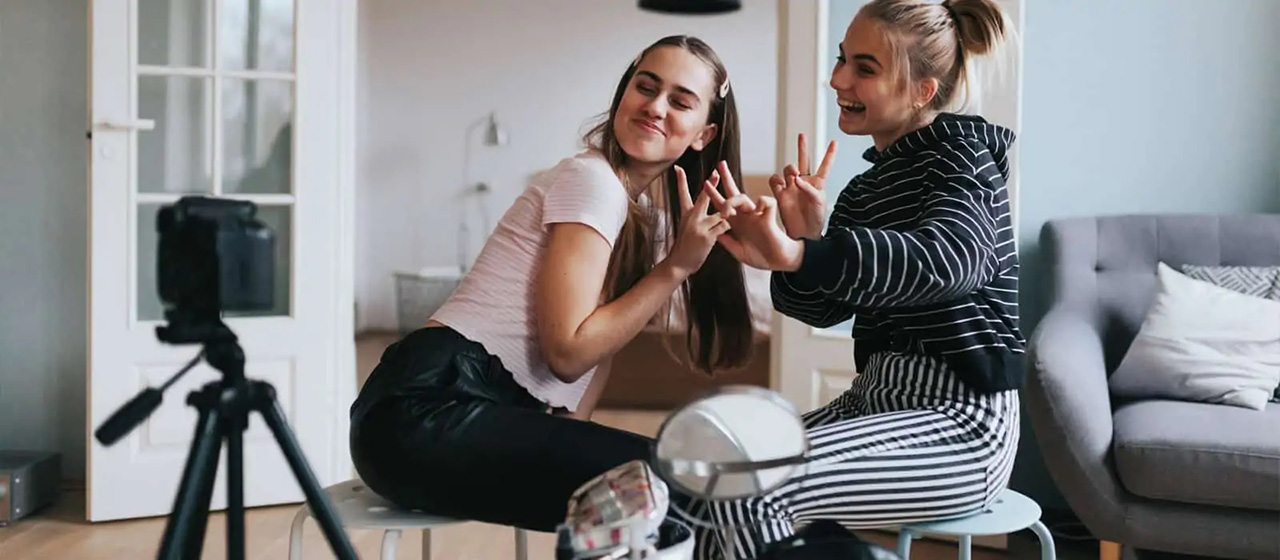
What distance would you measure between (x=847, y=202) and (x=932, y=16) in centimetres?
27

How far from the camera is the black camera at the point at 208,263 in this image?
31.3 inches

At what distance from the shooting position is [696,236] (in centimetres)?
138

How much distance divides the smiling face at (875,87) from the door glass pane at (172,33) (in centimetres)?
212

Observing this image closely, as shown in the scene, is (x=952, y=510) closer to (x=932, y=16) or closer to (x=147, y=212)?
(x=932, y=16)

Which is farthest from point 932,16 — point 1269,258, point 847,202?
point 1269,258

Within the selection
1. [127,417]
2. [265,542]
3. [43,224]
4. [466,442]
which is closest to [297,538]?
[466,442]

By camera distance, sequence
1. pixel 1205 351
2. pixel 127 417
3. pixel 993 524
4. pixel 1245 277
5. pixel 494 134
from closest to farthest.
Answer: pixel 127 417 < pixel 993 524 < pixel 1205 351 < pixel 1245 277 < pixel 494 134

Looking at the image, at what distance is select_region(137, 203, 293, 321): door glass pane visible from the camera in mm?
3041

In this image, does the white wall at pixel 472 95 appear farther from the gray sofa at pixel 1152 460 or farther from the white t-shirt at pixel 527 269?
the white t-shirt at pixel 527 269

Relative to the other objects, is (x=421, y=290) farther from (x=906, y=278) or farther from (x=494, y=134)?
(x=906, y=278)

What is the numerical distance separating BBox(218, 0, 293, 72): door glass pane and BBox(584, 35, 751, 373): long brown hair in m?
1.69

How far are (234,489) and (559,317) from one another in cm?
59

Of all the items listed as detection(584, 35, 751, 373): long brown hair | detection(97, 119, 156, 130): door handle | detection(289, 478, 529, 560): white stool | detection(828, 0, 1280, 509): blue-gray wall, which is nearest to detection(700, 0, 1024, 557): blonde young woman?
detection(584, 35, 751, 373): long brown hair

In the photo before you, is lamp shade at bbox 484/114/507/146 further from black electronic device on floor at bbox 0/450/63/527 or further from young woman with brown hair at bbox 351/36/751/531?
young woman with brown hair at bbox 351/36/751/531
